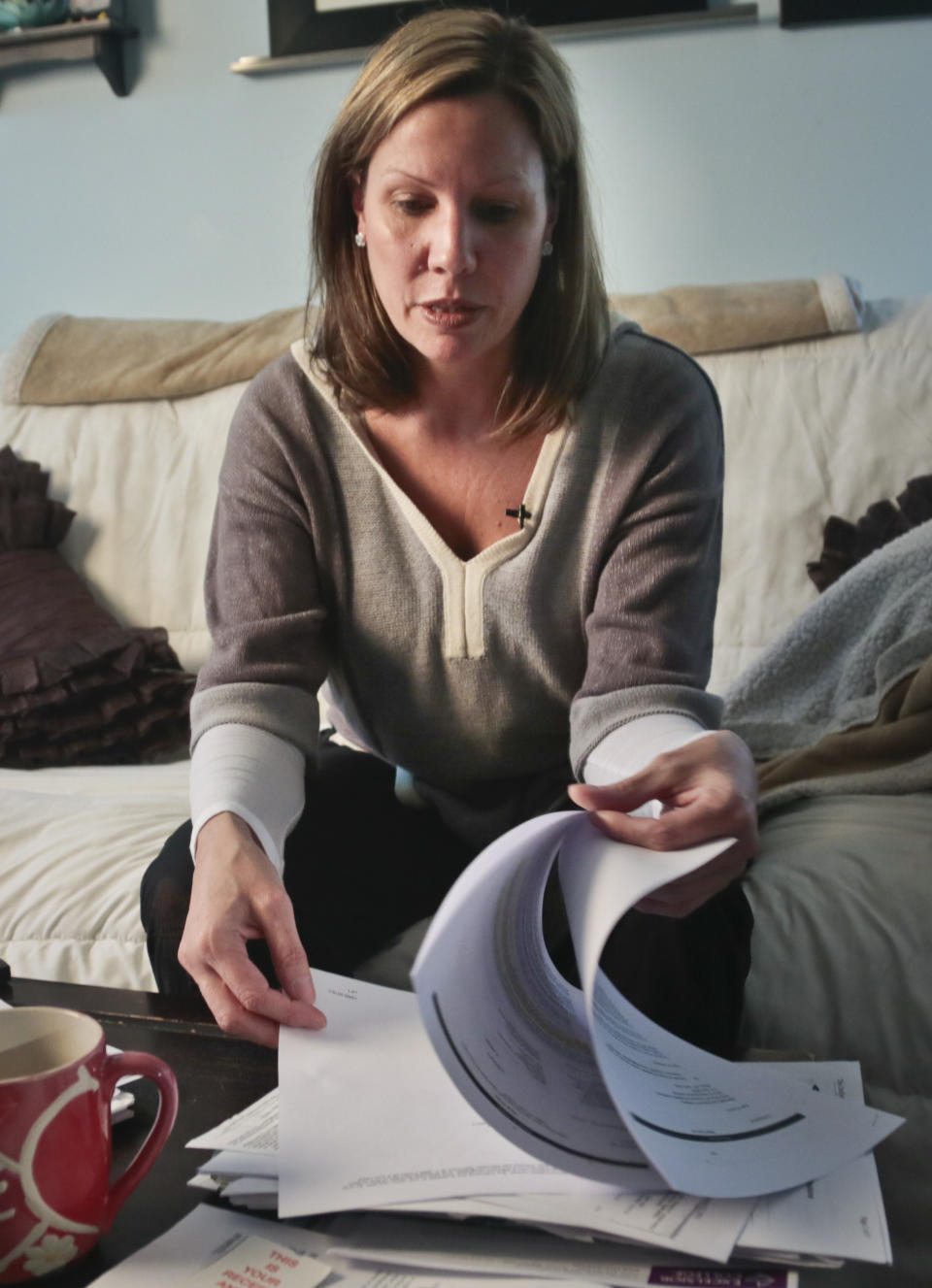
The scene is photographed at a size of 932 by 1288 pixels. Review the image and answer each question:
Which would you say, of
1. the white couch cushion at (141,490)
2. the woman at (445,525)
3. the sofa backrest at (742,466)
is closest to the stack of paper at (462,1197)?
the woman at (445,525)

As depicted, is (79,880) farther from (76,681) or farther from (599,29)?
(599,29)

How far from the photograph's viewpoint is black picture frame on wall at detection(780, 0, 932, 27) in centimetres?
212

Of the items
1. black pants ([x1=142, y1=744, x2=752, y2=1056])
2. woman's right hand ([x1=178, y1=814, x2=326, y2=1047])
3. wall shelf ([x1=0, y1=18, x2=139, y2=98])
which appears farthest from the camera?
wall shelf ([x1=0, y1=18, x2=139, y2=98])

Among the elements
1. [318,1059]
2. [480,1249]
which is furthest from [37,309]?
[480,1249]

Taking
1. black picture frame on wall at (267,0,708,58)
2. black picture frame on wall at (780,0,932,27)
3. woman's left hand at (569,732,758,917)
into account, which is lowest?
woman's left hand at (569,732,758,917)

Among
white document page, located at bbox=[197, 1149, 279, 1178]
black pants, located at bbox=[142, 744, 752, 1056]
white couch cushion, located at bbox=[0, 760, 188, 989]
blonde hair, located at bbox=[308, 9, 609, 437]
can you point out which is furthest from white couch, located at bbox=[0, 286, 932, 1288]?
blonde hair, located at bbox=[308, 9, 609, 437]

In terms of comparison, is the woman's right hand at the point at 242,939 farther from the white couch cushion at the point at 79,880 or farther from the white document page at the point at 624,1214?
the white couch cushion at the point at 79,880

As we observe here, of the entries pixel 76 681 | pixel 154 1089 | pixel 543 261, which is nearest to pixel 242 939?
pixel 154 1089

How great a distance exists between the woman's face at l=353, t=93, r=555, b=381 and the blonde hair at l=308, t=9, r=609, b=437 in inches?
0.7

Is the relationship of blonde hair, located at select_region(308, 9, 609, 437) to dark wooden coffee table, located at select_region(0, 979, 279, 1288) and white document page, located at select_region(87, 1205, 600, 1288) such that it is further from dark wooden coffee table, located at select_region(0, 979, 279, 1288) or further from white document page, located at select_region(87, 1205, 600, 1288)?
white document page, located at select_region(87, 1205, 600, 1288)

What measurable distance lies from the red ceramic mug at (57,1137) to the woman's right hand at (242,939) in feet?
0.55

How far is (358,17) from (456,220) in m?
1.53

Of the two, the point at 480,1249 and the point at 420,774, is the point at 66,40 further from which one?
the point at 480,1249

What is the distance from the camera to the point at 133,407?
2246mm
